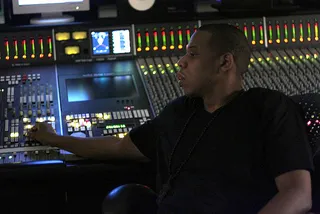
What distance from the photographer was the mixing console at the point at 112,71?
284 centimetres

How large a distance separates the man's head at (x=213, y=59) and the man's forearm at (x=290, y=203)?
0.52 meters

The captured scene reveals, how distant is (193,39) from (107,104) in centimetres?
83

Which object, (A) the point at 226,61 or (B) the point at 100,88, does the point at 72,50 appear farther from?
(A) the point at 226,61

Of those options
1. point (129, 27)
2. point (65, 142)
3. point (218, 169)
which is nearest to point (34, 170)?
point (65, 142)

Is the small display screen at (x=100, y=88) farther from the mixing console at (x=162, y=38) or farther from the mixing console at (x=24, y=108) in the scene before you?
the mixing console at (x=162, y=38)

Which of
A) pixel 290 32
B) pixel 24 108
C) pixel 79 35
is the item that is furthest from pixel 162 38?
pixel 24 108

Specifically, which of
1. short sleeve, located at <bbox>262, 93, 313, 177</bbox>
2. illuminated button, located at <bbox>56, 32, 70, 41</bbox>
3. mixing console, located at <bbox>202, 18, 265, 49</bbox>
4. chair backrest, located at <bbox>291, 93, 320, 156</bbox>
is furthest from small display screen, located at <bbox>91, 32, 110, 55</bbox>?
short sleeve, located at <bbox>262, 93, 313, 177</bbox>

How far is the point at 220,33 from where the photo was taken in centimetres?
223

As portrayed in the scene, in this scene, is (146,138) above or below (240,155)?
below

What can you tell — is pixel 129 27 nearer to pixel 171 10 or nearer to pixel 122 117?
pixel 171 10

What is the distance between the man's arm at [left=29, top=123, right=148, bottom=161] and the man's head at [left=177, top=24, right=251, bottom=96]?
1.37 ft

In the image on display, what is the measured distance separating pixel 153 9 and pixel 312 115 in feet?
4.89

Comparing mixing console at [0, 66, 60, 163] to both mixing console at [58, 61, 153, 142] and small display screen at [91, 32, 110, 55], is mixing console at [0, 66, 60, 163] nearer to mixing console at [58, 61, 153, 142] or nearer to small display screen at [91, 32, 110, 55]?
mixing console at [58, 61, 153, 142]

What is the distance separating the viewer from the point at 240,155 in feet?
6.89
